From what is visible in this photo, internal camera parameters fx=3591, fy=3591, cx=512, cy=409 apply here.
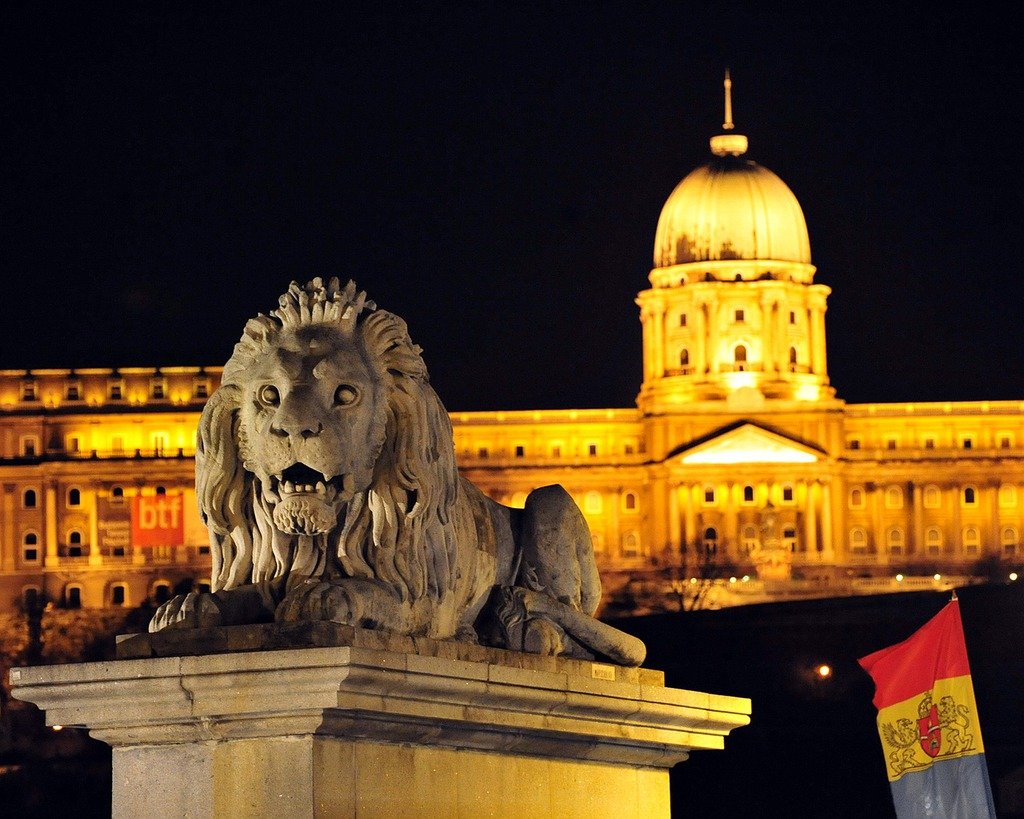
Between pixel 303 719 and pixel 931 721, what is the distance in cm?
560

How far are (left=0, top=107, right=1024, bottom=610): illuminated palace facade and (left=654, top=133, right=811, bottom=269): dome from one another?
263 inches

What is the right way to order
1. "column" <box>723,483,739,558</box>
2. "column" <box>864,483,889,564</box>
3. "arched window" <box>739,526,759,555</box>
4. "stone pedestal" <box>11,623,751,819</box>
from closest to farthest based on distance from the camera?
"stone pedestal" <box>11,623,751,819</box>, "arched window" <box>739,526,759,555</box>, "column" <box>723,483,739,558</box>, "column" <box>864,483,889,564</box>

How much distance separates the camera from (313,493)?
47.0 ft

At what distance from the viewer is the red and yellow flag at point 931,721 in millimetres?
17734

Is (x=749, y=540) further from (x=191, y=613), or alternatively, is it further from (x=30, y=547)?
(x=191, y=613)

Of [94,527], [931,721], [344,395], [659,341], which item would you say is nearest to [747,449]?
[659,341]

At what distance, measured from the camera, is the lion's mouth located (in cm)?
1434

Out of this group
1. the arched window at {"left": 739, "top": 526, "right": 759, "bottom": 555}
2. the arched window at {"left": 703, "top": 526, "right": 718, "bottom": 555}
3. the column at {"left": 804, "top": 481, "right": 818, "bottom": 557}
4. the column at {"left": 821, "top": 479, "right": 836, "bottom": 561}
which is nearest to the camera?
the arched window at {"left": 703, "top": 526, "right": 718, "bottom": 555}

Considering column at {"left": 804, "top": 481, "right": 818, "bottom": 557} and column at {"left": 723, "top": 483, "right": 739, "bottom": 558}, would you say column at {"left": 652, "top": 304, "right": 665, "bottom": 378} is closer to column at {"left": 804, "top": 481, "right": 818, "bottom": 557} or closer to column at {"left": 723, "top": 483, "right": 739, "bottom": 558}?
column at {"left": 723, "top": 483, "right": 739, "bottom": 558}

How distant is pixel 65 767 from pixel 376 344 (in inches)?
2524

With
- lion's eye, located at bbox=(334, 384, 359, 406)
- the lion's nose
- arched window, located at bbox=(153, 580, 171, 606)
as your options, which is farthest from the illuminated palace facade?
the lion's nose

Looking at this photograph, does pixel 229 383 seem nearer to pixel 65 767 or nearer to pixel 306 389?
pixel 306 389

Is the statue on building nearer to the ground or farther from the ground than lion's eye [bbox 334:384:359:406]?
farther from the ground

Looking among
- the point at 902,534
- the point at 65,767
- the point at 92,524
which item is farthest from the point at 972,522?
the point at 65,767
